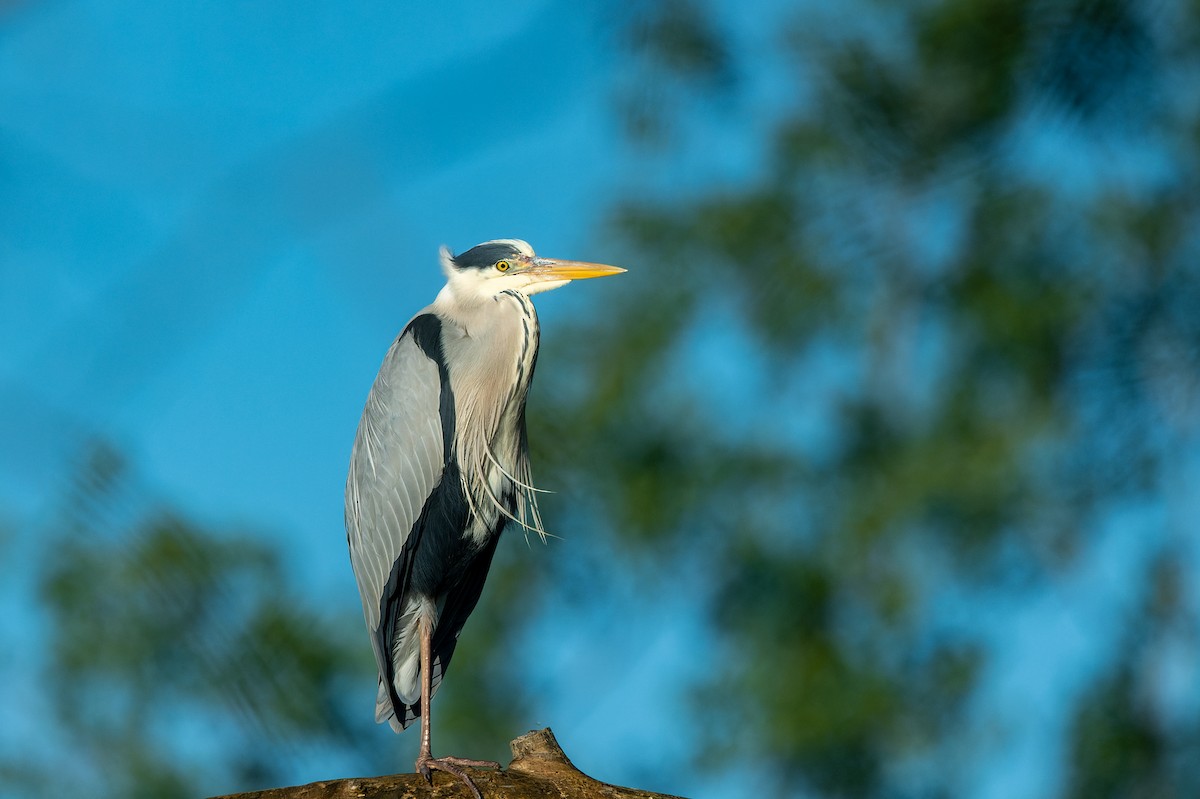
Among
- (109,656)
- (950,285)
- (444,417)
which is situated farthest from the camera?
(950,285)

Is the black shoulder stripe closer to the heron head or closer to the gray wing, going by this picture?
the gray wing

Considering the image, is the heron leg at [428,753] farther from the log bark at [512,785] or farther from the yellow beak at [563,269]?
the yellow beak at [563,269]

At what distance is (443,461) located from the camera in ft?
11.6

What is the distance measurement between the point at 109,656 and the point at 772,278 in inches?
231

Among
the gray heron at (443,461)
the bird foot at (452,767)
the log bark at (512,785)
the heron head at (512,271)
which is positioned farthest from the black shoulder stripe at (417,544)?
the log bark at (512,785)

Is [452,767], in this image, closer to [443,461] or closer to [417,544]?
[417,544]

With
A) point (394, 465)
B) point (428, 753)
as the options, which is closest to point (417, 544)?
point (394, 465)

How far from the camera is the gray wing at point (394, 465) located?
3527mm

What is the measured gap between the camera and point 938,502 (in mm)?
9953

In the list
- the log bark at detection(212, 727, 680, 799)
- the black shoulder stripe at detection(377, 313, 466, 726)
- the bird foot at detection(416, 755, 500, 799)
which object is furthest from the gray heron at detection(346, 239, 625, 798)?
the log bark at detection(212, 727, 680, 799)

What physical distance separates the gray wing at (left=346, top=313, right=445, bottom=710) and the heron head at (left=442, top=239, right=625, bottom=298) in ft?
0.56

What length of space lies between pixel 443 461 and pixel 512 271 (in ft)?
1.91

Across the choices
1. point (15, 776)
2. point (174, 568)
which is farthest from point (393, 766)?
point (174, 568)

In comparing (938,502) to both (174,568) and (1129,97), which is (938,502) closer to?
(1129,97)
